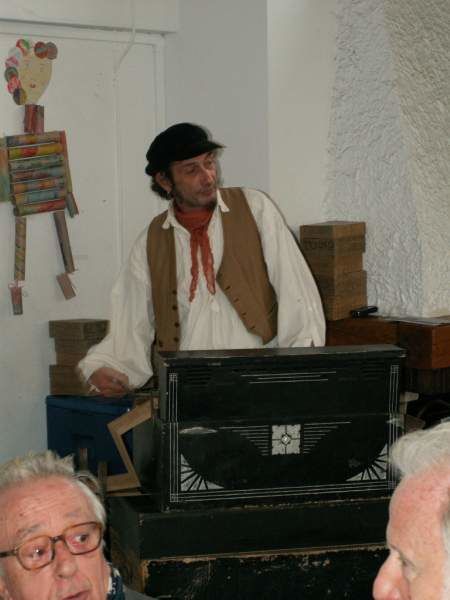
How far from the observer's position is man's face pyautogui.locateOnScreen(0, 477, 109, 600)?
82.4 inches

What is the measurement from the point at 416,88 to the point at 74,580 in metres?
2.75

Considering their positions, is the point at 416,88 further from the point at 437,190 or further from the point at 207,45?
the point at 207,45

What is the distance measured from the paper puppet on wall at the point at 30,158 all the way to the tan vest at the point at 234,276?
85 centimetres

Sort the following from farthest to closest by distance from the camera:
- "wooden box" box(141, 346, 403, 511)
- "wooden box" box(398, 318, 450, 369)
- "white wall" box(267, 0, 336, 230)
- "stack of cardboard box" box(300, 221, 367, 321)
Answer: "white wall" box(267, 0, 336, 230) → "stack of cardboard box" box(300, 221, 367, 321) → "wooden box" box(398, 318, 450, 369) → "wooden box" box(141, 346, 403, 511)

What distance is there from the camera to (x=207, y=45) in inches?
180

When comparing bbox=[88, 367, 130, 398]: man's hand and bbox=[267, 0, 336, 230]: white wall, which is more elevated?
bbox=[267, 0, 336, 230]: white wall

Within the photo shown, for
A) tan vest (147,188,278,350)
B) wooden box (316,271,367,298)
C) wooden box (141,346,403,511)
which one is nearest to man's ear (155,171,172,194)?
tan vest (147,188,278,350)

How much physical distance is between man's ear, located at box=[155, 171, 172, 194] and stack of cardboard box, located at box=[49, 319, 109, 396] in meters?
0.86

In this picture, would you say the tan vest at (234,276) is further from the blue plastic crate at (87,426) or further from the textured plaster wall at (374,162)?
the textured plaster wall at (374,162)

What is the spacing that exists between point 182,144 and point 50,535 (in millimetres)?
1847

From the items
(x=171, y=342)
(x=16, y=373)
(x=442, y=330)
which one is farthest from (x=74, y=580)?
(x=16, y=373)

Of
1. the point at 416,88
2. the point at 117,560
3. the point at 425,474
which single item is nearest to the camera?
the point at 425,474

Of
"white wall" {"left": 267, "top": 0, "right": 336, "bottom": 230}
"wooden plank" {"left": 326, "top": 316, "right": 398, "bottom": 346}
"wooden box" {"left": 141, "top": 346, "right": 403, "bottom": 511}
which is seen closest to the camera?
"wooden box" {"left": 141, "top": 346, "right": 403, "bottom": 511}

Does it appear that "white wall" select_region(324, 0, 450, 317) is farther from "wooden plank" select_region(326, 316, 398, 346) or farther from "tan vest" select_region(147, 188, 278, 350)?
"tan vest" select_region(147, 188, 278, 350)
